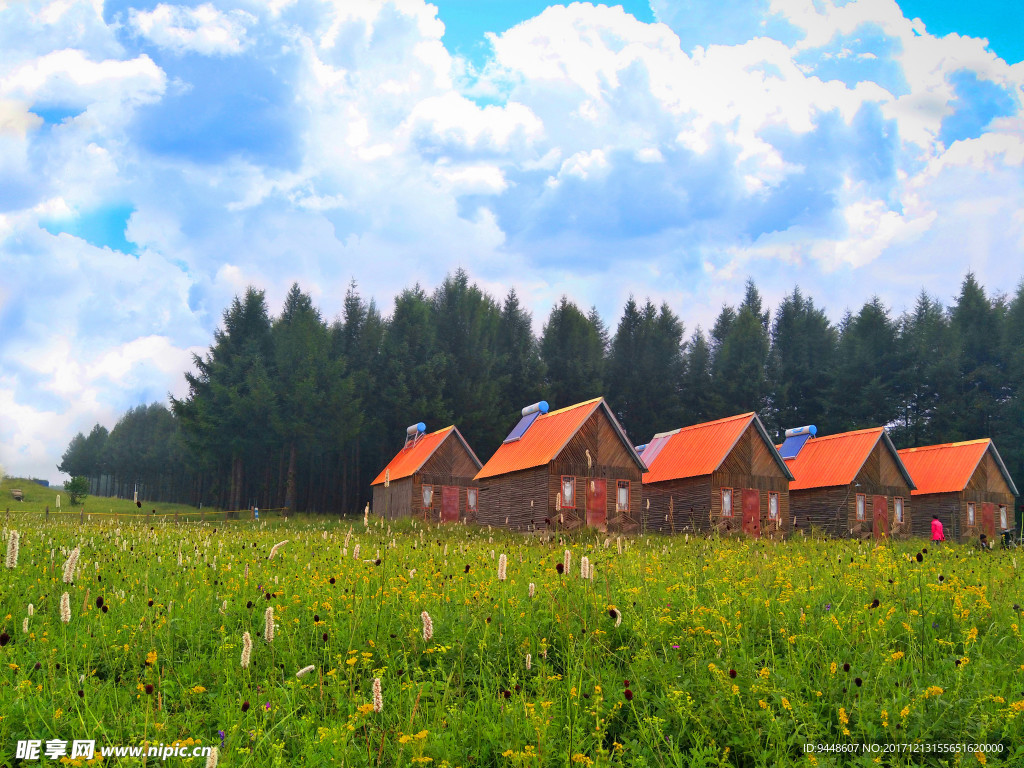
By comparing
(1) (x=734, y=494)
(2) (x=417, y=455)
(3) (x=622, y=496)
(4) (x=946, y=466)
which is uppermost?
(2) (x=417, y=455)

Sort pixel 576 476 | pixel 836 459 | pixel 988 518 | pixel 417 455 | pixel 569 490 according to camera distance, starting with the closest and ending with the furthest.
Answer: pixel 569 490
pixel 576 476
pixel 836 459
pixel 988 518
pixel 417 455

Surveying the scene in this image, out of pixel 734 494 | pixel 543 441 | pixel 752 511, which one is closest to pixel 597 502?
pixel 543 441

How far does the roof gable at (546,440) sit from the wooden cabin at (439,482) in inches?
198

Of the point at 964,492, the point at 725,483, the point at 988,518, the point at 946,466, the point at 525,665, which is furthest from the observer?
the point at 946,466

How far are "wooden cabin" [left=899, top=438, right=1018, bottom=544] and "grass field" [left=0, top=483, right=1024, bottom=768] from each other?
38113 mm

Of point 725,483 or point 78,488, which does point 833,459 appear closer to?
point 725,483

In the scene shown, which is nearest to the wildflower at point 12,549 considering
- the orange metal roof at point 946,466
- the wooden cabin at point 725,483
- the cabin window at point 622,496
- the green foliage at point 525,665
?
the green foliage at point 525,665

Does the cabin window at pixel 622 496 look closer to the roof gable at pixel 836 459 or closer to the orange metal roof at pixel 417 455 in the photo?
the roof gable at pixel 836 459

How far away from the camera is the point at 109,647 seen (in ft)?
26.9

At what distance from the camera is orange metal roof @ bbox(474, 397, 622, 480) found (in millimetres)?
34812

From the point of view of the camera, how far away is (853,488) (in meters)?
41.1

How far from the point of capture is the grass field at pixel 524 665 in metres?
6.21

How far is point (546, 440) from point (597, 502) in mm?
4003

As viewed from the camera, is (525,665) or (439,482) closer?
(525,665)
